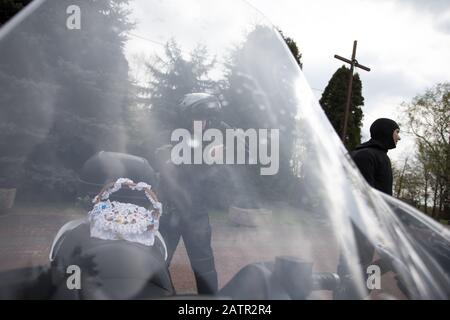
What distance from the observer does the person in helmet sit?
939 mm

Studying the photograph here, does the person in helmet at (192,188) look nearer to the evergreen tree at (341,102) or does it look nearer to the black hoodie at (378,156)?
the black hoodie at (378,156)

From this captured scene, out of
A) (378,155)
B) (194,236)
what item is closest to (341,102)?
(378,155)

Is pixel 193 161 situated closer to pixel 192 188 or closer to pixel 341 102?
pixel 192 188

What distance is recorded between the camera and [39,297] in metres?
0.81

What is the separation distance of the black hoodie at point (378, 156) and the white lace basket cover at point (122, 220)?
2.24 metres

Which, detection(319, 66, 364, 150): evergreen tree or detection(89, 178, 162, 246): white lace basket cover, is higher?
detection(319, 66, 364, 150): evergreen tree

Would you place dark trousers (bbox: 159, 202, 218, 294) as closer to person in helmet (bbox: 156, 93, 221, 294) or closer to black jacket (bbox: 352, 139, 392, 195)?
person in helmet (bbox: 156, 93, 221, 294)

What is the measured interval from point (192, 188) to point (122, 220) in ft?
0.66

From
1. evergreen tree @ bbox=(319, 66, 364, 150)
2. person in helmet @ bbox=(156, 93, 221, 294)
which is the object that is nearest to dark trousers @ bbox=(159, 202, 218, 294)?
person in helmet @ bbox=(156, 93, 221, 294)

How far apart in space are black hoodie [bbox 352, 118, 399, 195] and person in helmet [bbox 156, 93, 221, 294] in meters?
2.18

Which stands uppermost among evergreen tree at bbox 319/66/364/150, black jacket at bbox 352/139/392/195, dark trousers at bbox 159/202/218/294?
evergreen tree at bbox 319/66/364/150

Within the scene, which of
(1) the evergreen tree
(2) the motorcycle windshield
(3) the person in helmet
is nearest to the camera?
(2) the motorcycle windshield
